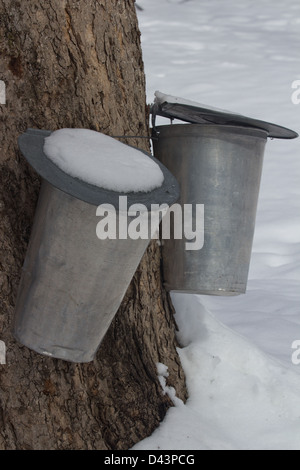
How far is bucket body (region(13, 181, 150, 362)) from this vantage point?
178cm

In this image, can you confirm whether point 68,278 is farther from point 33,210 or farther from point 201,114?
point 201,114

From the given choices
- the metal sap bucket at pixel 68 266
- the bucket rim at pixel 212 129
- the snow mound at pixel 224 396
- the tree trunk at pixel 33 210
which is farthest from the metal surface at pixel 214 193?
the metal sap bucket at pixel 68 266

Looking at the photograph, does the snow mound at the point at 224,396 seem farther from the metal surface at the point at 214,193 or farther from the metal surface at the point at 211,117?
the metal surface at the point at 211,117

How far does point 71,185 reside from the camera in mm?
1736

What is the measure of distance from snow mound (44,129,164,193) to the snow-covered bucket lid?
385 mm

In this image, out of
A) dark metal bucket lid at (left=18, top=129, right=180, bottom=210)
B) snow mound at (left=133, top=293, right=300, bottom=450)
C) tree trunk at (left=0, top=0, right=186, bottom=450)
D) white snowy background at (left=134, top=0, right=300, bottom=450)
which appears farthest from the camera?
white snowy background at (left=134, top=0, right=300, bottom=450)

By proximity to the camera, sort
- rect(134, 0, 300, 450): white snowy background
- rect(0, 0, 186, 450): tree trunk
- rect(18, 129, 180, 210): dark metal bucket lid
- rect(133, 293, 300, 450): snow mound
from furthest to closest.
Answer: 1. rect(134, 0, 300, 450): white snowy background
2. rect(133, 293, 300, 450): snow mound
3. rect(0, 0, 186, 450): tree trunk
4. rect(18, 129, 180, 210): dark metal bucket lid

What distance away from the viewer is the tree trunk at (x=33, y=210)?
1.95 m

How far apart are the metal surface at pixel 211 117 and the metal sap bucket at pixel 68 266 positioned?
0.46 meters

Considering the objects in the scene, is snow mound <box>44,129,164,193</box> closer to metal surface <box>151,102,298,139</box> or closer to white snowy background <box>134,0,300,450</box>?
metal surface <box>151,102,298,139</box>

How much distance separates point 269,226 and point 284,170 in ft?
3.72

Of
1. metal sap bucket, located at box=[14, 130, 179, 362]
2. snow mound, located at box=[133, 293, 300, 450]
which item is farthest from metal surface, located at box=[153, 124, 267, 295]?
metal sap bucket, located at box=[14, 130, 179, 362]

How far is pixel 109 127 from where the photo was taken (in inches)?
83.9

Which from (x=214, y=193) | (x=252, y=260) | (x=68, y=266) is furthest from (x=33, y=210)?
(x=252, y=260)
